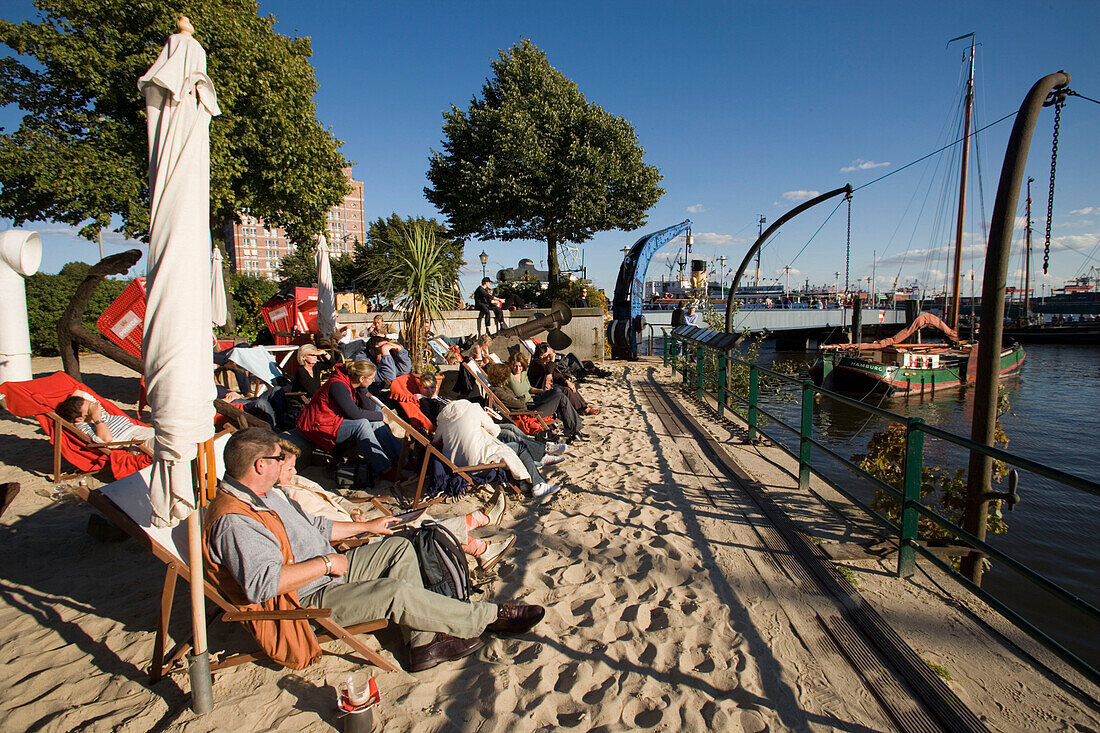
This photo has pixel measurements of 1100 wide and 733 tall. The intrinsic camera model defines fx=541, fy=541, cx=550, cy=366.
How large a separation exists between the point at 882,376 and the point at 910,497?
1891 cm

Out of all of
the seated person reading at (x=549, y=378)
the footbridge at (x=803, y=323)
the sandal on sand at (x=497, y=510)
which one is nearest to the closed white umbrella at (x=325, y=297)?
the seated person reading at (x=549, y=378)

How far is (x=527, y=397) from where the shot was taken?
24.0ft

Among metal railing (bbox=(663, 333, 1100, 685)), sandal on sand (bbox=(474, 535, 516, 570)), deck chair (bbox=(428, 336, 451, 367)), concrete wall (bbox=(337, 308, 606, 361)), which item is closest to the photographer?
metal railing (bbox=(663, 333, 1100, 685))

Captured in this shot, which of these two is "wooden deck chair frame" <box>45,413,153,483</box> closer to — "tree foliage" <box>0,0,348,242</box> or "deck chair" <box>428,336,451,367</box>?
"deck chair" <box>428,336,451,367</box>

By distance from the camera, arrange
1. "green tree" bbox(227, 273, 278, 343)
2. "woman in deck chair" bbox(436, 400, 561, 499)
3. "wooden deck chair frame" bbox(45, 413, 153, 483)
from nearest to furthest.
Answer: "woman in deck chair" bbox(436, 400, 561, 499)
"wooden deck chair frame" bbox(45, 413, 153, 483)
"green tree" bbox(227, 273, 278, 343)

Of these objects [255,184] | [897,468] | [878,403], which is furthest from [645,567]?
[878,403]

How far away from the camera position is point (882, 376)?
19.5m

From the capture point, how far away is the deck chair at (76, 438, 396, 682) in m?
2.28

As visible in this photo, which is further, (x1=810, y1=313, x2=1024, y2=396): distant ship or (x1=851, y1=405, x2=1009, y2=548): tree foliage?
(x1=810, y1=313, x2=1024, y2=396): distant ship

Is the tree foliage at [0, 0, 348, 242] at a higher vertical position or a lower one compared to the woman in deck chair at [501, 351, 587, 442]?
higher

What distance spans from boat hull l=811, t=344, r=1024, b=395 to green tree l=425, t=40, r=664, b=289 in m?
9.71

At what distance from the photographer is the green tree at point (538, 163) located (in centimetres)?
2031

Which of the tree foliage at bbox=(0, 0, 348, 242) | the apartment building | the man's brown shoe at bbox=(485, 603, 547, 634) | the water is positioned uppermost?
the apartment building

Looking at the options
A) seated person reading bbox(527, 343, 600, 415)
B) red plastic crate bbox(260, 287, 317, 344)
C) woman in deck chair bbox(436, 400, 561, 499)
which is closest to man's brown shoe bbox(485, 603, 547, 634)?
woman in deck chair bbox(436, 400, 561, 499)
